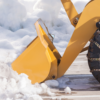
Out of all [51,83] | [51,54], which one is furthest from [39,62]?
[51,83]

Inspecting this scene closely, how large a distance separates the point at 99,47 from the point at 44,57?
0.80 m

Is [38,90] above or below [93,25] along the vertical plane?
below

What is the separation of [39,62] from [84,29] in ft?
2.76

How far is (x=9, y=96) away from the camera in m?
1.42

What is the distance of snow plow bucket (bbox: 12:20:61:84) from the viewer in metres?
1.88

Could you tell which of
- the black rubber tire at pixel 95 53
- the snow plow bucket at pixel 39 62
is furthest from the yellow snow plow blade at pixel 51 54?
the black rubber tire at pixel 95 53

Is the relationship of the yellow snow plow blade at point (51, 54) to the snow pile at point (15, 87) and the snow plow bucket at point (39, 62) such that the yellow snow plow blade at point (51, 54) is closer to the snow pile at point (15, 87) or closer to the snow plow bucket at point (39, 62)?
the snow plow bucket at point (39, 62)

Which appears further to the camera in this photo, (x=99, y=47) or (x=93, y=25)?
(x=93, y=25)

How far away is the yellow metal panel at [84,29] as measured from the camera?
5.58ft

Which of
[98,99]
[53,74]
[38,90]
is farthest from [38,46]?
[98,99]

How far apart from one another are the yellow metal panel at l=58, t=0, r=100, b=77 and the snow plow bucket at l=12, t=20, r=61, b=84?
0.28m

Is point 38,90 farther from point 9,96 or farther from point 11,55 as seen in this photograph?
point 11,55

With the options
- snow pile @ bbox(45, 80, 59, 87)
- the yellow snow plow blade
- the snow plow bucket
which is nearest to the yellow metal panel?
the yellow snow plow blade

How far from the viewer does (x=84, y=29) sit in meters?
1.75
